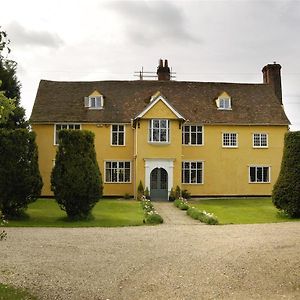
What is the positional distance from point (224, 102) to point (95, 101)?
36.3 feet

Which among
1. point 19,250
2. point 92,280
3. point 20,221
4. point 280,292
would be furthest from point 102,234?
point 280,292

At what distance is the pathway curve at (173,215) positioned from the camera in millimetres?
23053

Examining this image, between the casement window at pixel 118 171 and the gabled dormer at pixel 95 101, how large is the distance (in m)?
4.87

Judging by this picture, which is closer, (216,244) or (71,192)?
(216,244)

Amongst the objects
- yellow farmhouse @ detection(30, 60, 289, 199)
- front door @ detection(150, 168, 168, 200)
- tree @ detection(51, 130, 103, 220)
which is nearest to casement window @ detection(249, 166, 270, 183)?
yellow farmhouse @ detection(30, 60, 289, 199)

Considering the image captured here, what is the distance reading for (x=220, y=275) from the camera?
1083cm

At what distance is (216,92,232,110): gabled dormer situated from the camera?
40.2 metres

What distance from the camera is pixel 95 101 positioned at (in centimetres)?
3938

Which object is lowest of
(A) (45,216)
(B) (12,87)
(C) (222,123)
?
(A) (45,216)

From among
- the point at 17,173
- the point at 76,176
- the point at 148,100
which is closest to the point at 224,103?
the point at 148,100

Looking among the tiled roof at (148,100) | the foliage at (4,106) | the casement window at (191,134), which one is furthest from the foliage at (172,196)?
the foliage at (4,106)

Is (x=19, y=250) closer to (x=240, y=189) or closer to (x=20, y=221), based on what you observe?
(x=20, y=221)

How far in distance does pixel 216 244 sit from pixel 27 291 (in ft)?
25.3

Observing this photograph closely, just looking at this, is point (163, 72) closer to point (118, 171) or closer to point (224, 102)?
point (224, 102)
